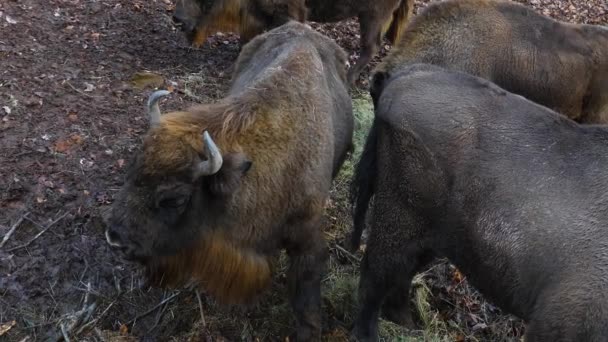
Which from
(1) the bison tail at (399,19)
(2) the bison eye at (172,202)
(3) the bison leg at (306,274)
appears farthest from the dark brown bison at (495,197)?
(1) the bison tail at (399,19)

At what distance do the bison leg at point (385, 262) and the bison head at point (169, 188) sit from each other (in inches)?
43.0

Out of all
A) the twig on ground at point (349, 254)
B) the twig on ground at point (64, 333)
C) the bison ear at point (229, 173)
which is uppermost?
the bison ear at point (229, 173)

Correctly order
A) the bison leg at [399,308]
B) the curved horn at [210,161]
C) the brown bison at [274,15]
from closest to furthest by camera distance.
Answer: the curved horn at [210,161] < the bison leg at [399,308] < the brown bison at [274,15]

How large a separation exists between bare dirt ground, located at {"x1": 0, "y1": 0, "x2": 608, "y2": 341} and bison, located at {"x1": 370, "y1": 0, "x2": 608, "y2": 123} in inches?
59.5

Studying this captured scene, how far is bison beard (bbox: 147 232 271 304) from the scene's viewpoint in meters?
4.21

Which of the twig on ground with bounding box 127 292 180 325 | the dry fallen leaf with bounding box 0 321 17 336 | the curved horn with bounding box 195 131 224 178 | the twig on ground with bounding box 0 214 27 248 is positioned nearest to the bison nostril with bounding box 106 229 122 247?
the curved horn with bounding box 195 131 224 178

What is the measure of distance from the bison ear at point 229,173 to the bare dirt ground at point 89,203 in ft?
3.85

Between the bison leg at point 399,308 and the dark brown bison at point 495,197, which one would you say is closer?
the dark brown bison at point 495,197

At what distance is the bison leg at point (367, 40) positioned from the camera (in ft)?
26.5

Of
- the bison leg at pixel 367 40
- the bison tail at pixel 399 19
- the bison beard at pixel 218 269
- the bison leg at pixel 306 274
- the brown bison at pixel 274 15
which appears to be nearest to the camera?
the bison beard at pixel 218 269

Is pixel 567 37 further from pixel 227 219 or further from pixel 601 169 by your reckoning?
pixel 227 219

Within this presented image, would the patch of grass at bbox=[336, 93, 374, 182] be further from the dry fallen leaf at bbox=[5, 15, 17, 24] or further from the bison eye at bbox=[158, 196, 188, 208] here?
the dry fallen leaf at bbox=[5, 15, 17, 24]

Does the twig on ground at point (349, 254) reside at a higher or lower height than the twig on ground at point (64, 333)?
higher

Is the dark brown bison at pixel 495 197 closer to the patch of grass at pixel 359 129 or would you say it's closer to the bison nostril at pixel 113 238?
the bison nostril at pixel 113 238
